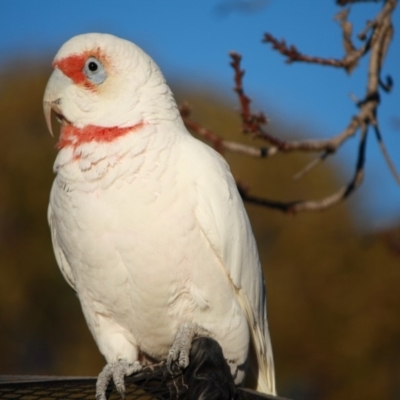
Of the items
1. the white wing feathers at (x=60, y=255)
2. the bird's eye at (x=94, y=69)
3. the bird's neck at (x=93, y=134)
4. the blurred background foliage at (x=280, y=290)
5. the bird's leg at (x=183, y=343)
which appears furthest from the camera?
the blurred background foliage at (x=280, y=290)

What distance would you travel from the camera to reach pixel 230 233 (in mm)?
3014

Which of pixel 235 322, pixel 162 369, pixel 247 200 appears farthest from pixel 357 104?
pixel 162 369

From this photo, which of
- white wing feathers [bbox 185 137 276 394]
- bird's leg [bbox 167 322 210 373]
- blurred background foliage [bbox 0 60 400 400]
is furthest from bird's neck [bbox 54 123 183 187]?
blurred background foliage [bbox 0 60 400 400]

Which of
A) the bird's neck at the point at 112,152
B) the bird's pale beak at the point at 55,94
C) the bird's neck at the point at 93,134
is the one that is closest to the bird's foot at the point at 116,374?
the bird's neck at the point at 112,152

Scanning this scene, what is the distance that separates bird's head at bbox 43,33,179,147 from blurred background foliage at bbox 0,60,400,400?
10.0 metres

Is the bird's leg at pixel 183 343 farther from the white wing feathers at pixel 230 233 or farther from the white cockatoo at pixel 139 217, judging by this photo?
the white wing feathers at pixel 230 233

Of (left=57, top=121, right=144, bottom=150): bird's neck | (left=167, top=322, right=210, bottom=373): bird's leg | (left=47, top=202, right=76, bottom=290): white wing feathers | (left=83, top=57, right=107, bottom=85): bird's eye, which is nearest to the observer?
(left=167, top=322, right=210, bottom=373): bird's leg

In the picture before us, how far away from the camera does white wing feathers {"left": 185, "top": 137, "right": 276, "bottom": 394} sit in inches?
115

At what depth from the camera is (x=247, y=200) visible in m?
3.43

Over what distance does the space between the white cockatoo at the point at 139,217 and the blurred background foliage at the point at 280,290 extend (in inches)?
395

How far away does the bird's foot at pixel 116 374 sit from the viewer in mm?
2801

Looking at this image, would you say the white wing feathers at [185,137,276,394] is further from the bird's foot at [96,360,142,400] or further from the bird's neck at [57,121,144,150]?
the bird's foot at [96,360,142,400]

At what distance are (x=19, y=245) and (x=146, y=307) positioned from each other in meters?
12.6

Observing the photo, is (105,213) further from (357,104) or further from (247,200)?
(357,104)
